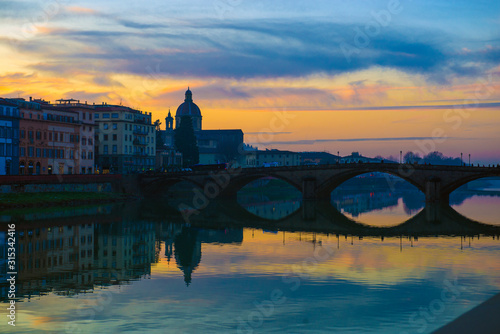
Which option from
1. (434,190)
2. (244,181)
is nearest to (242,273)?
(434,190)

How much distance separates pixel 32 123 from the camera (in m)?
101

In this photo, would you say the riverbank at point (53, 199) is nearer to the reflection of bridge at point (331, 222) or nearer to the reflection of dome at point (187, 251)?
the reflection of bridge at point (331, 222)

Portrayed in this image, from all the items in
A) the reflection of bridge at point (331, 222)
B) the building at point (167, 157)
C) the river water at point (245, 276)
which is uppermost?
the building at point (167, 157)

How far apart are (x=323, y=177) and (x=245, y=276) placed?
6939 cm

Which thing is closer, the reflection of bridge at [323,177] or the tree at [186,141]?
the reflection of bridge at [323,177]

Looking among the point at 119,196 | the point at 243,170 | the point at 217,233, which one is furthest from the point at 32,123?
the point at 217,233

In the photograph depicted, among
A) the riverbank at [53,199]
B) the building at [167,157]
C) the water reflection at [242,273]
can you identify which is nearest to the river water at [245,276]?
the water reflection at [242,273]

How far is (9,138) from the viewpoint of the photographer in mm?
95438

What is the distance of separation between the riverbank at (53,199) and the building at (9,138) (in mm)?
12722

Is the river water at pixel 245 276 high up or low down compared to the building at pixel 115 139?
down

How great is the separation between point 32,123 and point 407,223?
6220cm

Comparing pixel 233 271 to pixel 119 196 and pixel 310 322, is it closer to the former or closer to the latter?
pixel 310 322

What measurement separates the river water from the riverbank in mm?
8681

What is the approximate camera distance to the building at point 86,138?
115 metres
